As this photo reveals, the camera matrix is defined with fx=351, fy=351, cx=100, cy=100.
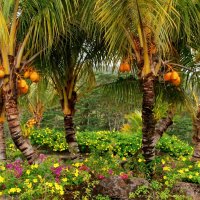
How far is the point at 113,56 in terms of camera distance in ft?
21.7

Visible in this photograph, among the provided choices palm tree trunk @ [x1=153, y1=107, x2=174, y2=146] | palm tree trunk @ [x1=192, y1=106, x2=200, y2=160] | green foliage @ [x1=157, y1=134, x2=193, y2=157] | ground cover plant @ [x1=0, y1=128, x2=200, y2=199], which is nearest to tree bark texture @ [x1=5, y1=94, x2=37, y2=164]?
ground cover plant @ [x1=0, y1=128, x2=200, y2=199]

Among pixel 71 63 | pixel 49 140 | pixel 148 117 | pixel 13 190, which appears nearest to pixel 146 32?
pixel 148 117

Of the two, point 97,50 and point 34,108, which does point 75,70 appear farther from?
point 34,108

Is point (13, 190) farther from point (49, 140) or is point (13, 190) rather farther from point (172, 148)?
point (172, 148)

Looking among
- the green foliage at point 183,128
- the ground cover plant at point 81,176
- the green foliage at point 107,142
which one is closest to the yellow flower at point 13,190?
the ground cover plant at point 81,176

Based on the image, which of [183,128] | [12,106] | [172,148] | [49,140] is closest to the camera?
[12,106]

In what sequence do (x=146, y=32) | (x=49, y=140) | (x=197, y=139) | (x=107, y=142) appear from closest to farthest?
(x=146, y=32), (x=197, y=139), (x=107, y=142), (x=49, y=140)

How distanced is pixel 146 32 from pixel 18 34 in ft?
6.91

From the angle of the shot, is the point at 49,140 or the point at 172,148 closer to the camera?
the point at 49,140

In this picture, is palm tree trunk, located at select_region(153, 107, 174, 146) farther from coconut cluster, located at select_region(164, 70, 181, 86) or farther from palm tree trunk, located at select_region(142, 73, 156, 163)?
coconut cluster, located at select_region(164, 70, 181, 86)

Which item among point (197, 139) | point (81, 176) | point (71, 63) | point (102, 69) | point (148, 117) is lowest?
point (81, 176)

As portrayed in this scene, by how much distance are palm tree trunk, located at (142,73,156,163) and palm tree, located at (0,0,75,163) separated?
1.64 metres

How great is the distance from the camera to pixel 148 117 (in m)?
5.87

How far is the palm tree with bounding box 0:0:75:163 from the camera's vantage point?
5332 millimetres
